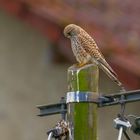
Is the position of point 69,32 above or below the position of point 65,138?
above

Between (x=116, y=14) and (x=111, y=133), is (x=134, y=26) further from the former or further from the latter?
(x=111, y=133)

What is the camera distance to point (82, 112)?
348 centimetres

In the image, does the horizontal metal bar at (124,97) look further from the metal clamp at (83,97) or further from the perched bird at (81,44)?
the perched bird at (81,44)

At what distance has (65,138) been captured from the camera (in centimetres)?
349

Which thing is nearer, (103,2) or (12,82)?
(103,2)

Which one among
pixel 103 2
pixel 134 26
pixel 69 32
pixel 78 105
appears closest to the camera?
pixel 78 105

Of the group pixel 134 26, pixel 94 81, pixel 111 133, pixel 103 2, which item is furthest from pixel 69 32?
pixel 111 133

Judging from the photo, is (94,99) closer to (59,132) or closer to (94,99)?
(94,99)

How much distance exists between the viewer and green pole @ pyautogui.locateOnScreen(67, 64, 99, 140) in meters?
3.47

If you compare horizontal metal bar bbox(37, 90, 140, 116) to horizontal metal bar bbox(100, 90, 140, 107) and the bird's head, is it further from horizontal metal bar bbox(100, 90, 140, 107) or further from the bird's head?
the bird's head

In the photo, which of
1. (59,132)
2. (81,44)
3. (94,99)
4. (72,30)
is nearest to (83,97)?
(94,99)

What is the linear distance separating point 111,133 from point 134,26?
1.97 m

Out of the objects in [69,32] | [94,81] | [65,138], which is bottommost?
[65,138]

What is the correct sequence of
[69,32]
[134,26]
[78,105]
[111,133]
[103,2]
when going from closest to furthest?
1. [78,105]
2. [69,32]
3. [134,26]
4. [103,2]
5. [111,133]
